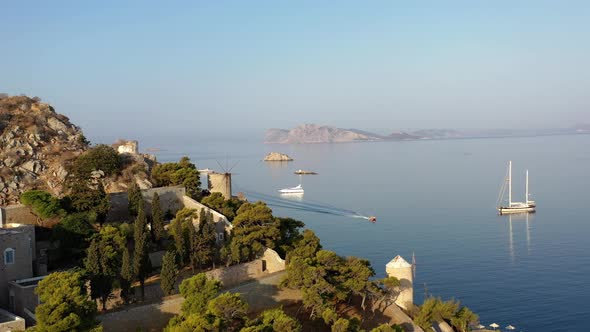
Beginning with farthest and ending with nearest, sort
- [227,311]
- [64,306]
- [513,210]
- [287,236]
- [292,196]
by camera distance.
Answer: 1. [292,196]
2. [513,210]
3. [287,236]
4. [227,311]
5. [64,306]

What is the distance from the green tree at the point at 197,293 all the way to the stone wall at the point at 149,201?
9.49 metres

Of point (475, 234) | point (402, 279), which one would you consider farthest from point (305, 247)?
point (475, 234)

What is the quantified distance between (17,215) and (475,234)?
32.3 meters

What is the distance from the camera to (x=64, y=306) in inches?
589

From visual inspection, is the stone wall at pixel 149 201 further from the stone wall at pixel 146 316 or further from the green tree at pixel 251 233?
the stone wall at pixel 146 316

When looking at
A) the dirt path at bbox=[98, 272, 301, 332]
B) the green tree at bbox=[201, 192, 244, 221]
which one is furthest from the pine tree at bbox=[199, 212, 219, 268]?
the green tree at bbox=[201, 192, 244, 221]

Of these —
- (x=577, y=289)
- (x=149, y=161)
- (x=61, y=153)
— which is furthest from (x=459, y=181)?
(x=61, y=153)

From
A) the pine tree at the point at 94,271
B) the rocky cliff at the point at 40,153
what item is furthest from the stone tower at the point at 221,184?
the pine tree at the point at 94,271

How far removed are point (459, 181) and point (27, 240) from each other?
213 ft

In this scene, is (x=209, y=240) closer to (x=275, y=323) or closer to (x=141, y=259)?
(x=141, y=259)

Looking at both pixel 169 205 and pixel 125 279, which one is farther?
pixel 169 205

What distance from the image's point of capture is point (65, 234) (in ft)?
71.7

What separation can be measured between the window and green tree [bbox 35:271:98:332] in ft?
8.77

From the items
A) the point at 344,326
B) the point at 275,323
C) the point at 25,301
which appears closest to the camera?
the point at 25,301
